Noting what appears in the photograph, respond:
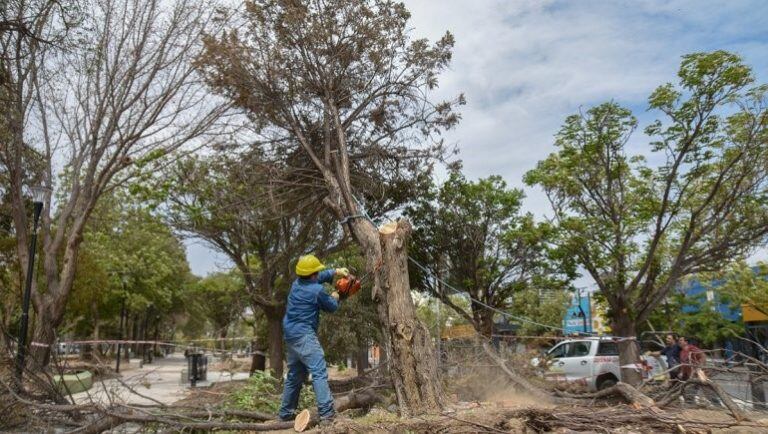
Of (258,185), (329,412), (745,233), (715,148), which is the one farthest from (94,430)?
(745,233)

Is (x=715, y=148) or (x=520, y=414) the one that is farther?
(x=715, y=148)

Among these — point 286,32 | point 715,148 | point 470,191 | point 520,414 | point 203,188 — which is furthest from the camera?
point 470,191

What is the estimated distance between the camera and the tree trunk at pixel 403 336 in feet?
21.6

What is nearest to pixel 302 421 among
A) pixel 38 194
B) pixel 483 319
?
pixel 38 194

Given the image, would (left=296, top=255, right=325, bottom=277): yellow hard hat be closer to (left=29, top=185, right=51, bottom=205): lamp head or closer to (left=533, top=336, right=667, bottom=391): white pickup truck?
(left=29, top=185, right=51, bottom=205): lamp head

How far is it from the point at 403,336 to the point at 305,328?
130 cm

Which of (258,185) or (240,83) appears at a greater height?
(240,83)

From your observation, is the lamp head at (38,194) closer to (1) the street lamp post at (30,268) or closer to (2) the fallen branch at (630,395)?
(1) the street lamp post at (30,268)

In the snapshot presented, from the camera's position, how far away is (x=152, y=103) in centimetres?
1258

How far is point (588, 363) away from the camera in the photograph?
14.7 meters

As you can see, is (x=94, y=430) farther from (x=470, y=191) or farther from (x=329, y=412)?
(x=470, y=191)

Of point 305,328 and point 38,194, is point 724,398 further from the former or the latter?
point 38,194

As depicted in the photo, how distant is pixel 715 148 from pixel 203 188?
1220 cm

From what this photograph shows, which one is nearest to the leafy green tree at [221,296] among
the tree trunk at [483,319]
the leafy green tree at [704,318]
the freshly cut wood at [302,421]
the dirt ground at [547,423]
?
the tree trunk at [483,319]
